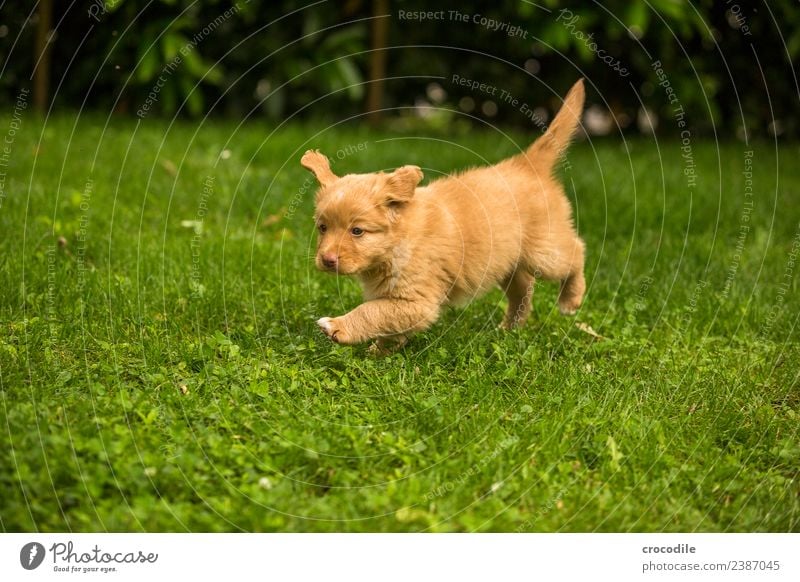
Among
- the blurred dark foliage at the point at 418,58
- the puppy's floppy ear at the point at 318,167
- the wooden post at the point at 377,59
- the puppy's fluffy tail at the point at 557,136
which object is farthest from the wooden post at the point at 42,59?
the puppy's fluffy tail at the point at 557,136

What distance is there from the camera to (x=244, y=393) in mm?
3555

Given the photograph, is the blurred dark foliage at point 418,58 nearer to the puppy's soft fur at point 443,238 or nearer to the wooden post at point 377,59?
the wooden post at point 377,59

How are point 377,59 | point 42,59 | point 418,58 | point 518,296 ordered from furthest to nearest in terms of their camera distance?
point 418,58, point 377,59, point 42,59, point 518,296

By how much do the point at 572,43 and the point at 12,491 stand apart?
803 centimetres

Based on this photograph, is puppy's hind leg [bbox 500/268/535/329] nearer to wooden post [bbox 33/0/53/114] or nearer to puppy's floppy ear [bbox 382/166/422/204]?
puppy's floppy ear [bbox 382/166/422/204]

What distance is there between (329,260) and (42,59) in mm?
6796

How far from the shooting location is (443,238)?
4000 mm

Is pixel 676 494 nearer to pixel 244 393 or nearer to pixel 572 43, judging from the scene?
pixel 244 393

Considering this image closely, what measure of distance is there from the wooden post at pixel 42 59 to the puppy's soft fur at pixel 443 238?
5.96 metres

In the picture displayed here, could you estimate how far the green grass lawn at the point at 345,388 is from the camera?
297 cm

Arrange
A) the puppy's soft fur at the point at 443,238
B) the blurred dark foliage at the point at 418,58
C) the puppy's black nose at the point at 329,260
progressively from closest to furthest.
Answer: the puppy's black nose at the point at 329,260 → the puppy's soft fur at the point at 443,238 → the blurred dark foliage at the point at 418,58
